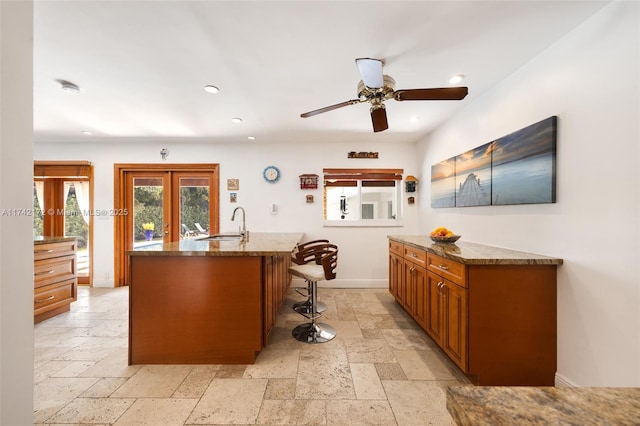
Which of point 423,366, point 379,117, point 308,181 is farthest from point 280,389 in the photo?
point 308,181

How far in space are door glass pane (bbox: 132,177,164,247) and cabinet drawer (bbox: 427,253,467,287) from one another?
4290 millimetres

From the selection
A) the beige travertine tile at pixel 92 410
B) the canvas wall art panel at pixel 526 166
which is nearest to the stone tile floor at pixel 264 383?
the beige travertine tile at pixel 92 410

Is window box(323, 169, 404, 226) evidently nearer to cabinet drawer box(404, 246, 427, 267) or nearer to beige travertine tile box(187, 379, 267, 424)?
cabinet drawer box(404, 246, 427, 267)

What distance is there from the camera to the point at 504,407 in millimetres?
495

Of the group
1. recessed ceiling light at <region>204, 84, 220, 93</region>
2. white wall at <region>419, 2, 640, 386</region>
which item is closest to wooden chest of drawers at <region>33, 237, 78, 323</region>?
recessed ceiling light at <region>204, 84, 220, 93</region>

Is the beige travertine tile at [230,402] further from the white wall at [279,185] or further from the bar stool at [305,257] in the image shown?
the white wall at [279,185]

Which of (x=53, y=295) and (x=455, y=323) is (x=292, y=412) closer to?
(x=455, y=323)

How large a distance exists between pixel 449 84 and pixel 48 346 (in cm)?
447

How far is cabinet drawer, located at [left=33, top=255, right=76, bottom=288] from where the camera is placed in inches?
112

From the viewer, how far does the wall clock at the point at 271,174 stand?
4238mm

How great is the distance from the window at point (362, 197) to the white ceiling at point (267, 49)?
130cm

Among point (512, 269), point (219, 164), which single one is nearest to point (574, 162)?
point (512, 269)

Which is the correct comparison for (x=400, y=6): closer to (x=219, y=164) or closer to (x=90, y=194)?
(x=219, y=164)

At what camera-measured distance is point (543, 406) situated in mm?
500
